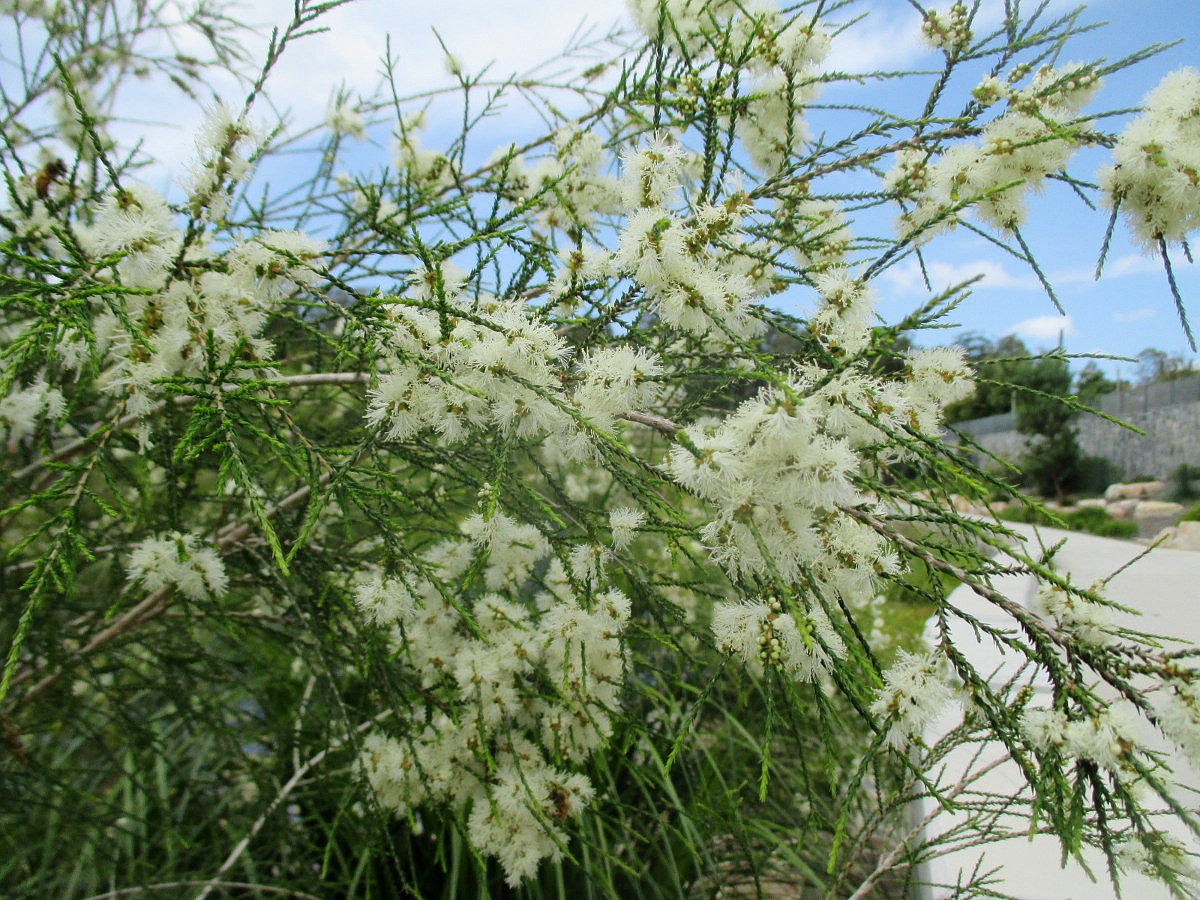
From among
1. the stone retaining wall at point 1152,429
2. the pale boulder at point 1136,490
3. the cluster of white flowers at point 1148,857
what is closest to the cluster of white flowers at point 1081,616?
the cluster of white flowers at point 1148,857

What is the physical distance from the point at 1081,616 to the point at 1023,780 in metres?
1.59

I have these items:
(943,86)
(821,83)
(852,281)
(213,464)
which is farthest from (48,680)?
(943,86)

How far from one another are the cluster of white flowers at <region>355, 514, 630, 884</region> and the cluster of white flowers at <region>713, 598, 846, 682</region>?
368mm

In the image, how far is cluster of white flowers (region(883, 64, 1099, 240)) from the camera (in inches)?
40.3

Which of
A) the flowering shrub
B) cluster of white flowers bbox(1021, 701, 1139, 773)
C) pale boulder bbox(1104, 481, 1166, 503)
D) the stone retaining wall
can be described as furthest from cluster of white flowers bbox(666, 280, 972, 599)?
pale boulder bbox(1104, 481, 1166, 503)

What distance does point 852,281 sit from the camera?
0.90m

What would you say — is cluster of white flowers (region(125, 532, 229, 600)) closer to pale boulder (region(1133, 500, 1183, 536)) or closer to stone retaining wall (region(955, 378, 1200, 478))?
stone retaining wall (region(955, 378, 1200, 478))

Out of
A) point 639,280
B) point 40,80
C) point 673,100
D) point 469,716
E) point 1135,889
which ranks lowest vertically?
point 1135,889

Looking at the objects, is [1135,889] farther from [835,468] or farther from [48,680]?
[48,680]

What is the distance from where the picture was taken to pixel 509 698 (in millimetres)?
1289

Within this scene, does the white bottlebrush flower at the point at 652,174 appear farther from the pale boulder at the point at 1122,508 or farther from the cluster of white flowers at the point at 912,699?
the pale boulder at the point at 1122,508

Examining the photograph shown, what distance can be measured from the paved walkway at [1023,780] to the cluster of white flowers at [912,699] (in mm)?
171

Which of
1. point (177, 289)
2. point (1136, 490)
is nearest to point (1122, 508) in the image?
point (1136, 490)

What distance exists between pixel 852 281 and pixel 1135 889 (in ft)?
5.20
